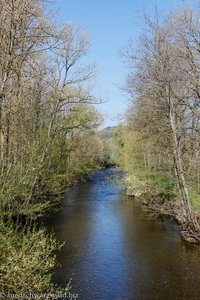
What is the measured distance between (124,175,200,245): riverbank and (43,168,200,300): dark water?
0.54m

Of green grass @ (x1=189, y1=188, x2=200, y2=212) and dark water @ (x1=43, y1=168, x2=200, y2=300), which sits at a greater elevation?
green grass @ (x1=189, y1=188, x2=200, y2=212)

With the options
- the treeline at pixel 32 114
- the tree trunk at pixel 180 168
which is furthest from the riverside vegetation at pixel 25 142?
the tree trunk at pixel 180 168

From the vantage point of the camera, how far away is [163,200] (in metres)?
21.8

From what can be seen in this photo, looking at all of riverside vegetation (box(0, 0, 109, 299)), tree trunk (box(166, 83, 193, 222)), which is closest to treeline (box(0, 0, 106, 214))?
riverside vegetation (box(0, 0, 109, 299))

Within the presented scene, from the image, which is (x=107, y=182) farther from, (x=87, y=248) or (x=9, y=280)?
(x=9, y=280)

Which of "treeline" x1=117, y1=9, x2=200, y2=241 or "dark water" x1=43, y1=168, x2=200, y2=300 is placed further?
"treeline" x1=117, y1=9, x2=200, y2=241

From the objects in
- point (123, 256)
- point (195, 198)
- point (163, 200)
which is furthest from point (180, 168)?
point (163, 200)

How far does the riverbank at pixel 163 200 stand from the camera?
49.9 ft

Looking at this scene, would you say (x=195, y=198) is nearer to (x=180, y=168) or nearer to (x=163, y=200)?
(x=180, y=168)

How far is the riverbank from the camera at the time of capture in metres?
15.2

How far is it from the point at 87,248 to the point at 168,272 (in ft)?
12.2

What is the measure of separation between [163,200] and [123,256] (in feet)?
29.1

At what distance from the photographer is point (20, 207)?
14.1 meters

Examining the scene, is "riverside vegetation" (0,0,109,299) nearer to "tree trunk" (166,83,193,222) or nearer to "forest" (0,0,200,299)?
"forest" (0,0,200,299)
